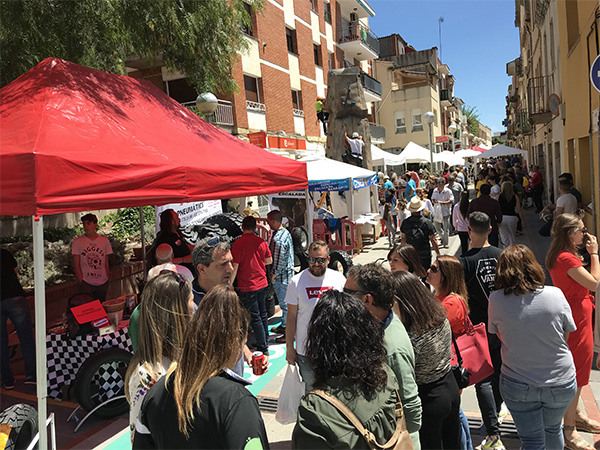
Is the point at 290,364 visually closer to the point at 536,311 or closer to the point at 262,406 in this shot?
the point at 262,406

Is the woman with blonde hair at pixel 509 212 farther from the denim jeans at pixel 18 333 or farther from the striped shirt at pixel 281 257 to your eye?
the denim jeans at pixel 18 333

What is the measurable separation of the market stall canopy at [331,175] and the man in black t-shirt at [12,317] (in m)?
5.78

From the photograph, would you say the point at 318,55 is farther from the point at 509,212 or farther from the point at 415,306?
the point at 415,306

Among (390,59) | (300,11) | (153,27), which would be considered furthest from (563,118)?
(390,59)

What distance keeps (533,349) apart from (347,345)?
5.25ft

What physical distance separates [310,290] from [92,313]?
7.89 ft

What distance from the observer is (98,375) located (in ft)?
15.4

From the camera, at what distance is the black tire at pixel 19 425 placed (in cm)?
328

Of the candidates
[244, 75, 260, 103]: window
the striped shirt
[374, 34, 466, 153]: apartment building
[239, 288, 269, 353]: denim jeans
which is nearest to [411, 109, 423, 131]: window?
[374, 34, 466, 153]: apartment building

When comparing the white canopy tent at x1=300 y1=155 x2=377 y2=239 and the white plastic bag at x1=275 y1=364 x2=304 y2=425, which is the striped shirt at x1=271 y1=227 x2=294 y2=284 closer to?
the white plastic bag at x1=275 y1=364 x2=304 y2=425

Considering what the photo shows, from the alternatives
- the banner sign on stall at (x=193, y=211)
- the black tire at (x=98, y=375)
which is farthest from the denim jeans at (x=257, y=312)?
the banner sign on stall at (x=193, y=211)

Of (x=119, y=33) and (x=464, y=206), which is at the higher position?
(x=119, y=33)

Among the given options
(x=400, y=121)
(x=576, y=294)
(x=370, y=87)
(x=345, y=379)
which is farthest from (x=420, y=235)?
(x=400, y=121)

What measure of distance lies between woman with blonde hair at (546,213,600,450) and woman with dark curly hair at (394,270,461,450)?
1352 mm
